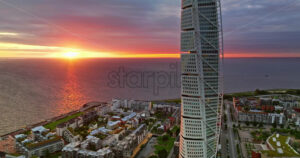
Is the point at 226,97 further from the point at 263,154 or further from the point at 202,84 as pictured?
the point at 202,84

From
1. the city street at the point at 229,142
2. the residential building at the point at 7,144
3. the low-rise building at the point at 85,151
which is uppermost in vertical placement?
the low-rise building at the point at 85,151

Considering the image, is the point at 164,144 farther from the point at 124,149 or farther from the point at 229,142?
the point at 229,142

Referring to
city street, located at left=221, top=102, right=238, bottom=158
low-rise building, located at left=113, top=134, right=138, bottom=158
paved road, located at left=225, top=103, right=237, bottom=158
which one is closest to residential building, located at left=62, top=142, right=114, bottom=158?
low-rise building, located at left=113, top=134, right=138, bottom=158

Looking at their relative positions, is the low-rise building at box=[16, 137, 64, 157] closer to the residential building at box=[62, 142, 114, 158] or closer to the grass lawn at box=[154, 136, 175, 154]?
the residential building at box=[62, 142, 114, 158]

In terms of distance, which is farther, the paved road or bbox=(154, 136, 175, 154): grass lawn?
bbox=(154, 136, 175, 154): grass lawn

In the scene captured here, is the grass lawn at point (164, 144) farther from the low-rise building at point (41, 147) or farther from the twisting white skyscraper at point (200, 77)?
the low-rise building at point (41, 147)

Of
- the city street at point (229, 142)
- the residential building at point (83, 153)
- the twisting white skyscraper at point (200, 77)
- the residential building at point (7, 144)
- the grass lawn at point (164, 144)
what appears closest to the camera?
the twisting white skyscraper at point (200, 77)

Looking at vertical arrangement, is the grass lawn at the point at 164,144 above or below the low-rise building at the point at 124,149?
below

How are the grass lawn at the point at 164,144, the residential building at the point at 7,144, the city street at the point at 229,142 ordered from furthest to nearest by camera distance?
1. the grass lawn at the point at 164,144
2. the residential building at the point at 7,144
3. the city street at the point at 229,142

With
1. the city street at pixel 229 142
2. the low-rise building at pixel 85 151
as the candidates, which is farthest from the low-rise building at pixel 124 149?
the city street at pixel 229 142
